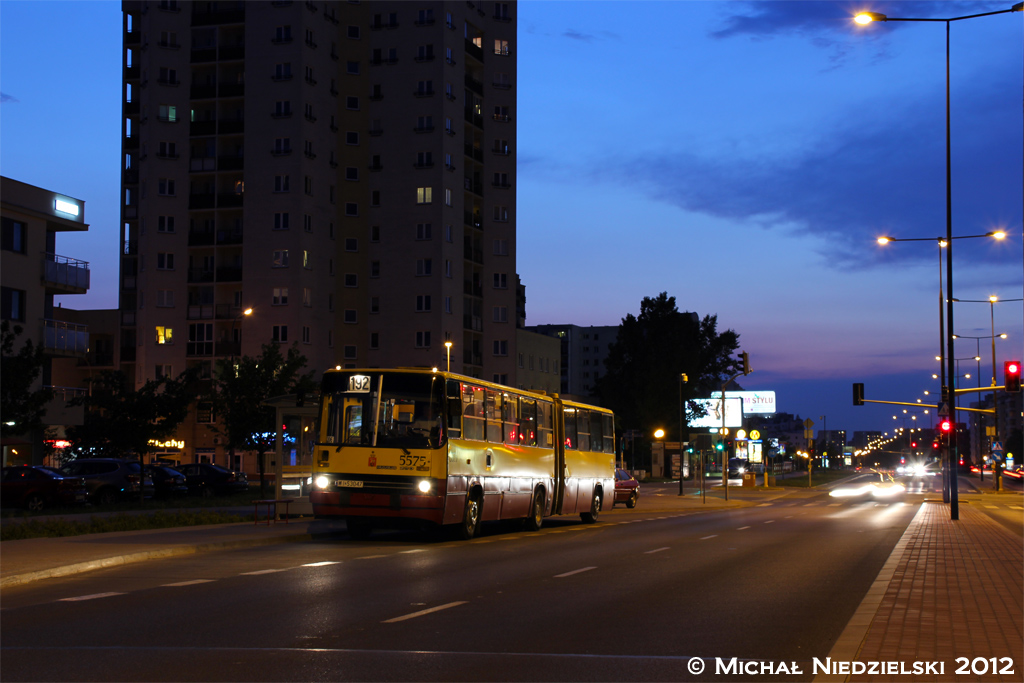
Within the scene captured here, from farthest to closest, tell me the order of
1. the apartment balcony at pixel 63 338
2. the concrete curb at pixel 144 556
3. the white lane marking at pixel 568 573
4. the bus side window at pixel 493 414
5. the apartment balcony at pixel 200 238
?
the apartment balcony at pixel 200 238 → the apartment balcony at pixel 63 338 → the bus side window at pixel 493 414 → the white lane marking at pixel 568 573 → the concrete curb at pixel 144 556

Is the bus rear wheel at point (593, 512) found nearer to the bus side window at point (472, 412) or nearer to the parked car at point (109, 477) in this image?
the bus side window at point (472, 412)

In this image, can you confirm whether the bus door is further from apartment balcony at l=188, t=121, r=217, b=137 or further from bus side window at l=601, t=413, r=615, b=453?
apartment balcony at l=188, t=121, r=217, b=137

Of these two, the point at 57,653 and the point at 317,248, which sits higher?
the point at 317,248

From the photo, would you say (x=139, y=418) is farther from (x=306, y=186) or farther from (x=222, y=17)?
(x=222, y=17)

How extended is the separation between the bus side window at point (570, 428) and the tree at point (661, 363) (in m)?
66.2

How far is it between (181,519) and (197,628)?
53.1ft

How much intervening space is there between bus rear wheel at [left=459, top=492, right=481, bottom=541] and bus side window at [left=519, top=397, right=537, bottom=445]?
310cm

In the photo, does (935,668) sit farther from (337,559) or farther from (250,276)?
(250,276)

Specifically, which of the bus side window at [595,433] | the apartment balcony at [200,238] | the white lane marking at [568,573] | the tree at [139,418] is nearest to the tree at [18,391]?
the tree at [139,418]

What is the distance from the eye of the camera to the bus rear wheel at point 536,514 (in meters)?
27.7

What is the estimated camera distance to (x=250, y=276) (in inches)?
3226

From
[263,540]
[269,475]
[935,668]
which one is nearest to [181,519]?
[263,540]

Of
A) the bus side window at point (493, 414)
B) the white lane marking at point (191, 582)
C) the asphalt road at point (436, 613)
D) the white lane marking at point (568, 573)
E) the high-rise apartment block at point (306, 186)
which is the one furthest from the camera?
the high-rise apartment block at point (306, 186)

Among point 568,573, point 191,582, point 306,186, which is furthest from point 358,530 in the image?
point 306,186
